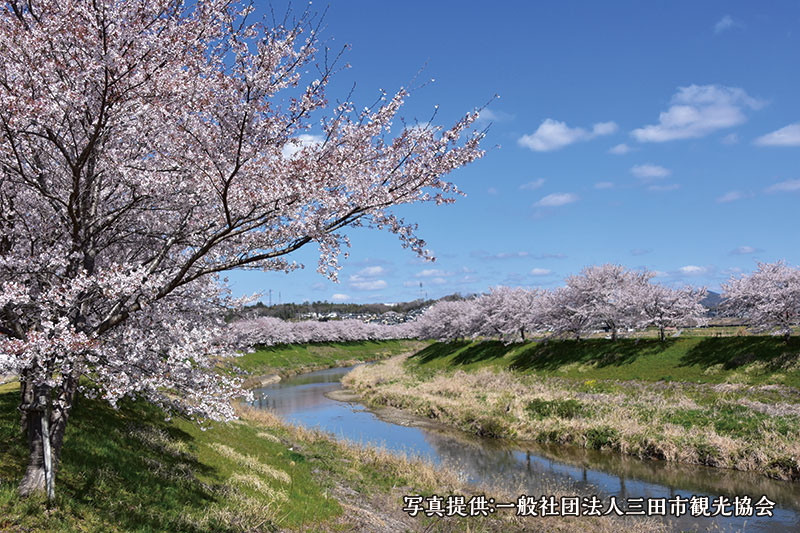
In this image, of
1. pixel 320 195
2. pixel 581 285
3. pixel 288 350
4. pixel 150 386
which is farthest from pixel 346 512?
pixel 288 350

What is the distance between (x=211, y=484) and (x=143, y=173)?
8761mm

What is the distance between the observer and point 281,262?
10.3 meters

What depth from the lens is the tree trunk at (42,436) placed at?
26.5ft

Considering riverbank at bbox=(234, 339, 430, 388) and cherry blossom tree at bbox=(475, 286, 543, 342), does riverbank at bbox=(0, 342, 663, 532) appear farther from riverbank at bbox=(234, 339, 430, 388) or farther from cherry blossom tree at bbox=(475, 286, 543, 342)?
cherry blossom tree at bbox=(475, 286, 543, 342)

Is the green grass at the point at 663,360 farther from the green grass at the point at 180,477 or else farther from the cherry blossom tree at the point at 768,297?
the green grass at the point at 180,477

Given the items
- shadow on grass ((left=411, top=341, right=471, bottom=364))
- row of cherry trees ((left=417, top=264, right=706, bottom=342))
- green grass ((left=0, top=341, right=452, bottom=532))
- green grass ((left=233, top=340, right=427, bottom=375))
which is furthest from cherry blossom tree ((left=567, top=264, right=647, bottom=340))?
green grass ((left=233, top=340, right=427, bottom=375))

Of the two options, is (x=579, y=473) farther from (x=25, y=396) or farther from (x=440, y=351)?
(x=440, y=351)

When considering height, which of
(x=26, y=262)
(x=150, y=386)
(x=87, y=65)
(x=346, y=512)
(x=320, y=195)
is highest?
(x=87, y=65)

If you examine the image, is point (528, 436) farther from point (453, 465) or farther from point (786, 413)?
point (786, 413)

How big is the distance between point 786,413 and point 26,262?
31.8 metres

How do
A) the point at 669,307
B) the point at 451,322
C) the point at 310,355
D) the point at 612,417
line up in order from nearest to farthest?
the point at 612,417
the point at 669,307
the point at 451,322
the point at 310,355

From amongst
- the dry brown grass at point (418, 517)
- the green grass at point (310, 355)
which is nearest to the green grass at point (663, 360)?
the dry brown grass at point (418, 517)

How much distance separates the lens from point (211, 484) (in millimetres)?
13023

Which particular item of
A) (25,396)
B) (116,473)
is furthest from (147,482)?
(25,396)
